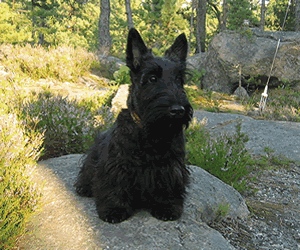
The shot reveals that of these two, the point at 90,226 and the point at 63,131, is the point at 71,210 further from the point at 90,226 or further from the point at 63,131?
the point at 63,131

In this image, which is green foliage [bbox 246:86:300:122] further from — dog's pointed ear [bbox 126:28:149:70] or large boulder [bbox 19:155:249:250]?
dog's pointed ear [bbox 126:28:149:70]

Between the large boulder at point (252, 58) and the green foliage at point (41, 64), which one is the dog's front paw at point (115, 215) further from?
the large boulder at point (252, 58)

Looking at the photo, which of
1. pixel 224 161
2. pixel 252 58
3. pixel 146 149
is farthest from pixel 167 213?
pixel 252 58

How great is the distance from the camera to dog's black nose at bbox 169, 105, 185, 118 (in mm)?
2361

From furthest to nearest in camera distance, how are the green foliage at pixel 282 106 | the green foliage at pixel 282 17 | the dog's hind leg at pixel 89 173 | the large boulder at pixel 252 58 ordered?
the green foliage at pixel 282 17, the large boulder at pixel 252 58, the green foliage at pixel 282 106, the dog's hind leg at pixel 89 173

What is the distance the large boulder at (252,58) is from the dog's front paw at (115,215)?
41.9 ft

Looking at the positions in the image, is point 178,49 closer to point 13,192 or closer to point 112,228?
point 112,228

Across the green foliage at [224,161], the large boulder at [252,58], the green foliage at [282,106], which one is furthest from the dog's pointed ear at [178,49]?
the large boulder at [252,58]

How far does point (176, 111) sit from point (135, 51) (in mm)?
828

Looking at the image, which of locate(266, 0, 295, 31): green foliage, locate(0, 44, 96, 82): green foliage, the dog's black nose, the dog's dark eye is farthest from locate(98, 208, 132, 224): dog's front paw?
locate(266, 0, 295, 31): green foliage

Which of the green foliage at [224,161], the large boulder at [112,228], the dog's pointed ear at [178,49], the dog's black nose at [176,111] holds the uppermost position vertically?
the dog's pointed ear at [178,49]

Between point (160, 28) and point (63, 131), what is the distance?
12.6 meters

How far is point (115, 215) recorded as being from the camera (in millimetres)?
2730

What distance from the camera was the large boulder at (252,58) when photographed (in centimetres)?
1422
